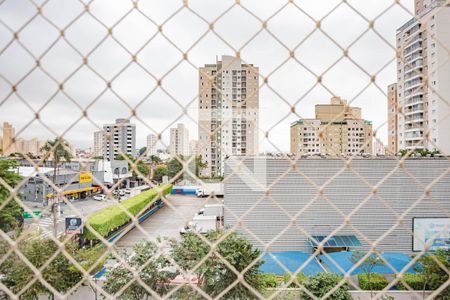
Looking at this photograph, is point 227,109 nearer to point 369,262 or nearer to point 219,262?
point 219,262

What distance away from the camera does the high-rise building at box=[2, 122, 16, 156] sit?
2.48 feet

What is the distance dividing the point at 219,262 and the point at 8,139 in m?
2.93

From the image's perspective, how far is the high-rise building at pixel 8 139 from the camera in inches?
29.8

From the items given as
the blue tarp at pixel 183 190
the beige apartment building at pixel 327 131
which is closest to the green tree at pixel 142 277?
the beige apartment building at pixel 327 131

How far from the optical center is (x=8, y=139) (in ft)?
2.53

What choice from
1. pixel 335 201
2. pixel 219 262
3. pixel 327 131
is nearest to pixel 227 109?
pixel 327 131

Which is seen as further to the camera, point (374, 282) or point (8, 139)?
point (374, 282)

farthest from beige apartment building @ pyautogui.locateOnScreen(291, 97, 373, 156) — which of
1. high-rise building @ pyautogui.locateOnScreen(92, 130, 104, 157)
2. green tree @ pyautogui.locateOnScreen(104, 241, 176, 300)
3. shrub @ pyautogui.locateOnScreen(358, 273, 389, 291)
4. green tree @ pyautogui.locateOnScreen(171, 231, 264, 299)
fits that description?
shrub @ pyautogui.locateOnScreen(358, 273, 389, 291)

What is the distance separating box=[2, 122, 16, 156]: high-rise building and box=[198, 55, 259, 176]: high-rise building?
451 millimetres

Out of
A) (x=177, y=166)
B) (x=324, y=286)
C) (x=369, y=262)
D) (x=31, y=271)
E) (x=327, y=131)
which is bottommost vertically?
(x=324, y=286)

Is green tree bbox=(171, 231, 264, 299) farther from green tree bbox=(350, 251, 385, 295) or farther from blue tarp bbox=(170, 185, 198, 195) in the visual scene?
blue tarp bbox=(170, 185, 198, 195)

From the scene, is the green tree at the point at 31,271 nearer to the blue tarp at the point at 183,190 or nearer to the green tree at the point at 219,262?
the green tree at the point at 219,262

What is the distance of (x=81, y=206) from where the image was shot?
9727 millimetres

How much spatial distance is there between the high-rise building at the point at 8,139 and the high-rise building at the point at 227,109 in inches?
17.8
